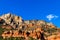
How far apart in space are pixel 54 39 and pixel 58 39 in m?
3.91

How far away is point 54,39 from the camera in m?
161

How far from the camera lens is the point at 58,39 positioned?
163 m

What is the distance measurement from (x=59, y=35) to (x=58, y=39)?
3.41 metres

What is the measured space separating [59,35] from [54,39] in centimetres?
587

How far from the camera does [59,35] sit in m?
164
